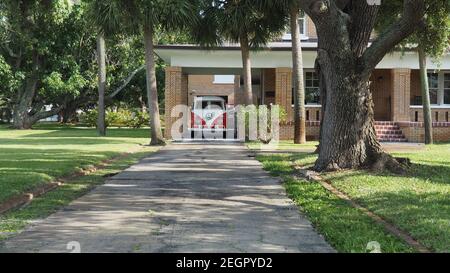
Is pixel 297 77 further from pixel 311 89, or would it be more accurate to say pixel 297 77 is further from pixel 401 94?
pixel 401 94

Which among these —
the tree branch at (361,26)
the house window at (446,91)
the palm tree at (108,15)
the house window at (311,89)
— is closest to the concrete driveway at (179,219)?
the tree branch at (361,26)

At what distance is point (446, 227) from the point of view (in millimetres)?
7117

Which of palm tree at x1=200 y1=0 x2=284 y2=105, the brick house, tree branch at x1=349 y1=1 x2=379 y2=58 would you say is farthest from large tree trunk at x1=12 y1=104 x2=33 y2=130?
tree branch at x1=349 y1=1 x2=379 y2=58

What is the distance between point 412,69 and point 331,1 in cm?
1870

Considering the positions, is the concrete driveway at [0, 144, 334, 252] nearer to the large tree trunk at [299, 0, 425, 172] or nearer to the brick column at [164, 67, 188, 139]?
the large tree trunk at [299, 0, 425, 172]

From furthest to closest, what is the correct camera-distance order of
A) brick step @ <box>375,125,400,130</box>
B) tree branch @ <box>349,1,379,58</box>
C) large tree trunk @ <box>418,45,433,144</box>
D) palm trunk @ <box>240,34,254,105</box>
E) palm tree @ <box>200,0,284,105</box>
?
brick step @ <box>375,125,400,130</box> → palm trunk @ <box>240,34,254,105</box> → large tree trunk @ <box>418,45,433,144</box> → palm tree @ <box>200,0,284,105</box> → tree branch @ <box>349,1,379,58</box>

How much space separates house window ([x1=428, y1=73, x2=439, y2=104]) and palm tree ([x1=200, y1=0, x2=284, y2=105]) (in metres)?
10.1

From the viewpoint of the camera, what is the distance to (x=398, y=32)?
41.3ft

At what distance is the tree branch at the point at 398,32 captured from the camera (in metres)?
12.3

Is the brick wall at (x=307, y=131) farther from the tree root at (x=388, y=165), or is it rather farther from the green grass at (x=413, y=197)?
the tree root at (x=388, y=165)

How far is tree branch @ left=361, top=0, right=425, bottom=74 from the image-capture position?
1230 cm

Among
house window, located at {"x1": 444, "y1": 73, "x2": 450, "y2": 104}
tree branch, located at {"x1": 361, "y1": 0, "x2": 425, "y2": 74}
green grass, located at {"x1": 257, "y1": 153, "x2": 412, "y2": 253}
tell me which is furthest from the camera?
house window, located at {"x1": 444, "y1": 73, "x2": 450, "y2": 104}
